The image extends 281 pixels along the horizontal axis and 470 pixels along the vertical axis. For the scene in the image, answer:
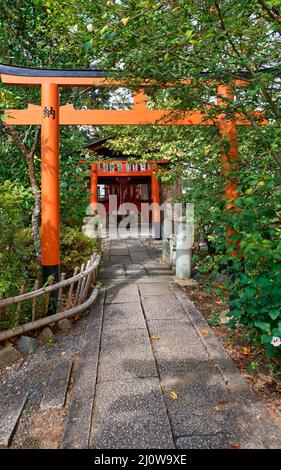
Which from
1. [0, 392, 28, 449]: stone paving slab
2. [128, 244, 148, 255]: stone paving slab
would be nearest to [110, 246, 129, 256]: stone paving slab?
[128, 244, 148, 255]: stone paving slab

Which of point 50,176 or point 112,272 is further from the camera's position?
point 112,272

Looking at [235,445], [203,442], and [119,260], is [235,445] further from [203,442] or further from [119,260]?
[119,260]

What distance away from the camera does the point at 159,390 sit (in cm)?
235

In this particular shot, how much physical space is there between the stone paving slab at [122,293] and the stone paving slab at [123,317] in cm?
17

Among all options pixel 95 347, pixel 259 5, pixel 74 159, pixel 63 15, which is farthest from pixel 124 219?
pixel 259 5

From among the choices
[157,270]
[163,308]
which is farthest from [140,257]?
[163,308]

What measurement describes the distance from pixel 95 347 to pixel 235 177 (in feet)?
7.27

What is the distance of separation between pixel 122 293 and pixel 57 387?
224 centimetres

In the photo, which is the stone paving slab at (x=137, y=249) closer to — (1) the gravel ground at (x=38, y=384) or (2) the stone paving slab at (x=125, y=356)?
(1) the gravel ground at (x=38, y=384)

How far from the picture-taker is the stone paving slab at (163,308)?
3826mm

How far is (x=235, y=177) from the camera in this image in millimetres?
2758

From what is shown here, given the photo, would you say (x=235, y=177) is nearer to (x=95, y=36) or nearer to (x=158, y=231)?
(x=95, y=36)

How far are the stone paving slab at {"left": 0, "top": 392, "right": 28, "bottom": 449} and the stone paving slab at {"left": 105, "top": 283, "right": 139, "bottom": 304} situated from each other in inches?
78.2

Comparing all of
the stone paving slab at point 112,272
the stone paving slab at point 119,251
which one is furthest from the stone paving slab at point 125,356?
the stone paving slab at point 119,251
